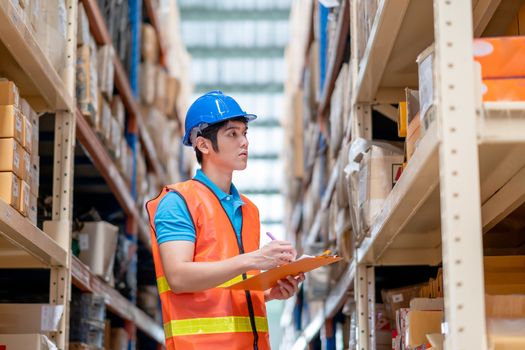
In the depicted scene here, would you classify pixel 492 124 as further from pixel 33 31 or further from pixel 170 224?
pixel 33 31

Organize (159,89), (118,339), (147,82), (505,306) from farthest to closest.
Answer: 1. (159,89)
2. (147,82)
3. (118,339)
4. (505,306)

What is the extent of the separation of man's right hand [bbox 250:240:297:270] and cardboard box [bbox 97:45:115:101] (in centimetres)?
265

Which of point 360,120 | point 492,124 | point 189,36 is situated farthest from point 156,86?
point 189,36

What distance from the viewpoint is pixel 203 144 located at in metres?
3.44

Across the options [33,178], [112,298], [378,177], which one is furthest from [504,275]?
[112,298]

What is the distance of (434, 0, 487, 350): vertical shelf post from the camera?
2230 mm

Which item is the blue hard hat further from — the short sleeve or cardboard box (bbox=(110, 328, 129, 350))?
cardboard box (bbox=(110, 328, 129, 350))

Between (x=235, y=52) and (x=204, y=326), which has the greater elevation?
(x=235, y=52)

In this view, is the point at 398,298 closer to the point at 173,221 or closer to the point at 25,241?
the point at 173,221

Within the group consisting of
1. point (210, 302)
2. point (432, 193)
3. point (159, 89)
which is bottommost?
point (210, 302)

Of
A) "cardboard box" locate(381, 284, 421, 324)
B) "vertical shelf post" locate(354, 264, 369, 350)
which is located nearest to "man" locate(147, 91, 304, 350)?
"vertical shelf post" locate(354, 264, 369, 350)

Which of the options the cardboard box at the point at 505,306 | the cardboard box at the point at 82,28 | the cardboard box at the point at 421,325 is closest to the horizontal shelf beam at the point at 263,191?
the cardboard box at the point at 82,28

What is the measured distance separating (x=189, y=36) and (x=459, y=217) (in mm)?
13563

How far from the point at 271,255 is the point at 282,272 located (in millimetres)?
134
